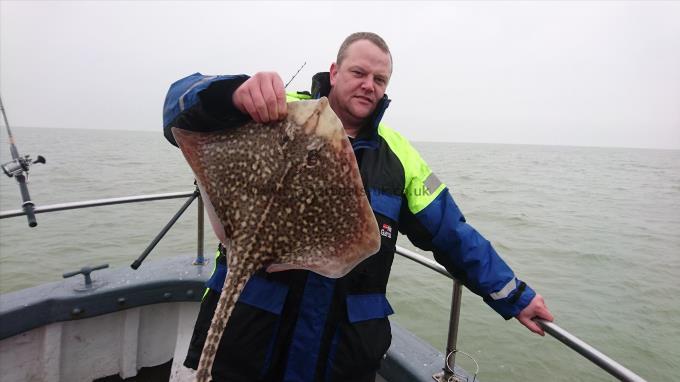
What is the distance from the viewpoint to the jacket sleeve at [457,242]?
214 cm

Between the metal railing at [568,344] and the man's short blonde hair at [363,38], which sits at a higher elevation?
the man's short blonde hair at [363,38]

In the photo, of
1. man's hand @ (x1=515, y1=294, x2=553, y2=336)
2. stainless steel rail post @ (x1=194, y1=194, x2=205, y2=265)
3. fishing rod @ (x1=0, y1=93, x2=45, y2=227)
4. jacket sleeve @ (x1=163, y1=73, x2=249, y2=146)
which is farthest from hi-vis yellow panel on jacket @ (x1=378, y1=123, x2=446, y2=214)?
fishing rod @ (x1=0, y1=93, x2=45, y2=227)

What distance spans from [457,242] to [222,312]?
1299 mm

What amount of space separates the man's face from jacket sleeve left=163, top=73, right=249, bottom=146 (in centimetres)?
66

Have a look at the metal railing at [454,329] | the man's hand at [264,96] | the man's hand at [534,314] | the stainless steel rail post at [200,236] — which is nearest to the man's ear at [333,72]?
the man's hand at [264,96]

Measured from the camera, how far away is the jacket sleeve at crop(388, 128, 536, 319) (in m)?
2.14

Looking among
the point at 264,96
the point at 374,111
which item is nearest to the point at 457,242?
the point at 374,111

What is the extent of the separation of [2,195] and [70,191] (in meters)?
2.34

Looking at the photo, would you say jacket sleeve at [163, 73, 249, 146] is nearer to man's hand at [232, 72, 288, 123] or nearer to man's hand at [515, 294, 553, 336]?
man's hand at [232, 72, 288, 123]

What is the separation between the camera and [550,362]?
22.2ft

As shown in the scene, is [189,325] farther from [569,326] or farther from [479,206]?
[479,206]

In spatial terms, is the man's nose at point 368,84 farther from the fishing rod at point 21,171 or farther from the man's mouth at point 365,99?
the fishing rod at point 21,171

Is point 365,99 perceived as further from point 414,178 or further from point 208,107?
point 208,107

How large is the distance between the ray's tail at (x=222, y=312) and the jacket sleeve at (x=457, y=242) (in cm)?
101
